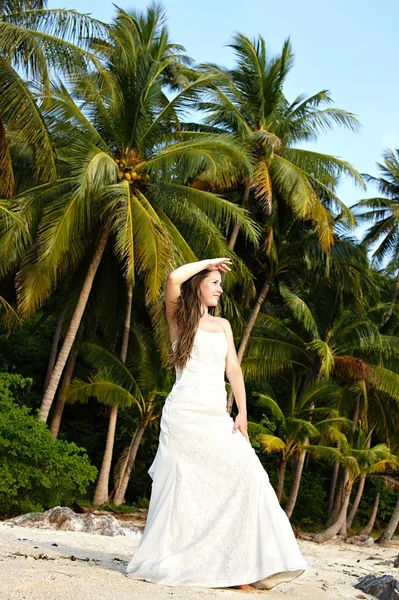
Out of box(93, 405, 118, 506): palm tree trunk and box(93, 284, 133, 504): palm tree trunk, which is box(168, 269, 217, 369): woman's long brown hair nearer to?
box(93, 284, 133, 504): palm tree trunk

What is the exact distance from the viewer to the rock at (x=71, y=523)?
11.5 metres

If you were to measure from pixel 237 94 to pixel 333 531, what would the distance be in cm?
1150

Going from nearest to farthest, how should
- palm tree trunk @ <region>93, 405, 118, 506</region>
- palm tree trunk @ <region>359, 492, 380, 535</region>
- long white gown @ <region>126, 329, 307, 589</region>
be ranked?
long white gown @ <region>126, 329, 307, 589</region> < palm tree trunk @ <region>93, 405, 118, 506</region> < palm tree trunk @ <region>359, 492, 380, 535</region>

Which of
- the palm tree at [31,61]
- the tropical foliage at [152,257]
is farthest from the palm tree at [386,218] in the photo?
the palm tree at [31,61]

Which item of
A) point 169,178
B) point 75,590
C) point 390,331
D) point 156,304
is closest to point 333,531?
point 390,331

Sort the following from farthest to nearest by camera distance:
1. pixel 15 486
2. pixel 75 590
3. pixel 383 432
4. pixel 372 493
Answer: pixel 372 493, pixel 383 432, pixel 15 486, pixel 75 590

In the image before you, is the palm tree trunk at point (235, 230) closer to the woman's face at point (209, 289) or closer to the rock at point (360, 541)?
the rock at point (360, 541)

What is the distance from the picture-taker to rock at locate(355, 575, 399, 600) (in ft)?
24.3

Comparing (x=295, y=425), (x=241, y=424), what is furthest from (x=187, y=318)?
(x=295, y=425)

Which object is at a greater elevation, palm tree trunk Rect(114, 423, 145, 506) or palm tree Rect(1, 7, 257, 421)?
palm tree Rect(1, 7, 257, 421)

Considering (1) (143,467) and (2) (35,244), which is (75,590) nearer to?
(2) (35,244)

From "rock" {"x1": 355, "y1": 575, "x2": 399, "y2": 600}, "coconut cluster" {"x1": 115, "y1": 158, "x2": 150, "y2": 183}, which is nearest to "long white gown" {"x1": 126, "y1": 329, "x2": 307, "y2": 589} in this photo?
"rock" {"x1": 355, "y1": 575, "x2": 399, "y2": 600}

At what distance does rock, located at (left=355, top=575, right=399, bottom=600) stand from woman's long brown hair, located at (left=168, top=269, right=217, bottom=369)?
3.03m

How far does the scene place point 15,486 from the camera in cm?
1490
